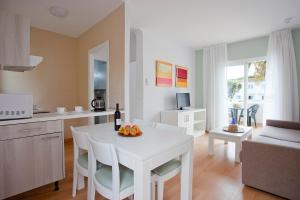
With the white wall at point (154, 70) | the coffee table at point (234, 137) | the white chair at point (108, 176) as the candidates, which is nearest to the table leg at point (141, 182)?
the white chair at point (108, 176)

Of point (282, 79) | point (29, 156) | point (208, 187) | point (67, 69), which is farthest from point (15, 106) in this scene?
point (282, 79)

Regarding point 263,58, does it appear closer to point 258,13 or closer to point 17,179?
point 258,13

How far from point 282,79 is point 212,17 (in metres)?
2.25

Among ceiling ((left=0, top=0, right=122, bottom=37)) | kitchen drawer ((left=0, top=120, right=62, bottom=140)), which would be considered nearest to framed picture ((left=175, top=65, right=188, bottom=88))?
ceiling ((left=0, top=0, right=122, bottom=37))

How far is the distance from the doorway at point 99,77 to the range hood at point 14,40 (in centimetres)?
107

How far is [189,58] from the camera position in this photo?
16.0 feet

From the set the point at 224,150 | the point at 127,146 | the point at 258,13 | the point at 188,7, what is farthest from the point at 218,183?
the point at 258,13

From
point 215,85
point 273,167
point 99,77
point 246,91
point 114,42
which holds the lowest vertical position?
point 273,167

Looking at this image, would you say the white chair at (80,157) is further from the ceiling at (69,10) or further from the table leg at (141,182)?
the ceiling at (69,10)

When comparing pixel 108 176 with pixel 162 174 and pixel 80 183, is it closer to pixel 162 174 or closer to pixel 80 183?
pixel 162 174

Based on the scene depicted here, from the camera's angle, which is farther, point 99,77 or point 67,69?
point 99,77

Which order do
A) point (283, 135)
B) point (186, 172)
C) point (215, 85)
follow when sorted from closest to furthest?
point (186, 172), point (283, 135), point (215, 85)

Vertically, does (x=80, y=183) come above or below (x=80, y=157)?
below

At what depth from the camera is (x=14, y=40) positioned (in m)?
1.62
